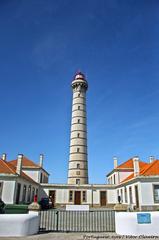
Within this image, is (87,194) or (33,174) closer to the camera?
(87,194)

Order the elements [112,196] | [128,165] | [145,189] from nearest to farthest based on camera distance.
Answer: [145,189] → [112,196] → [128,165]

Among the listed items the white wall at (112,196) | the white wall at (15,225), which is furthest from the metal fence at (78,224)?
the white wall at (112,196)

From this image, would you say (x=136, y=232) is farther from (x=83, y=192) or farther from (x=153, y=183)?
(x=83, y=192)

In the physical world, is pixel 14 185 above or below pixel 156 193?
above

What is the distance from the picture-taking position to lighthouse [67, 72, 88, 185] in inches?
1540

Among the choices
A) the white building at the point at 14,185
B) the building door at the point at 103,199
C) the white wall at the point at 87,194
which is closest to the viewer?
the white building at the point at 14,185

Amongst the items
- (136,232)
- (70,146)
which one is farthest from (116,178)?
(136,232)

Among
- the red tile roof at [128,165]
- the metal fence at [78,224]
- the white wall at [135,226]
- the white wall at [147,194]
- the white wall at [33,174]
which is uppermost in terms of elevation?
the red tile roof at [128,165]

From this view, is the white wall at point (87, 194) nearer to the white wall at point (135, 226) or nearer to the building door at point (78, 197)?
the building door at point (78, 197)

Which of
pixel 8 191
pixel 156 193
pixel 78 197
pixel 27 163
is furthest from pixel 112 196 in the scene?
pixel 8 191

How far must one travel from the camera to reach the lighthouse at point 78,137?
39.1 m

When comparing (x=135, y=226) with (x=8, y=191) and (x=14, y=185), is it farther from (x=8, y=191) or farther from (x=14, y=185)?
(x=8, y=191)

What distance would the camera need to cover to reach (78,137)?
41.1 m

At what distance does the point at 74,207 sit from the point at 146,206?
915 cm
